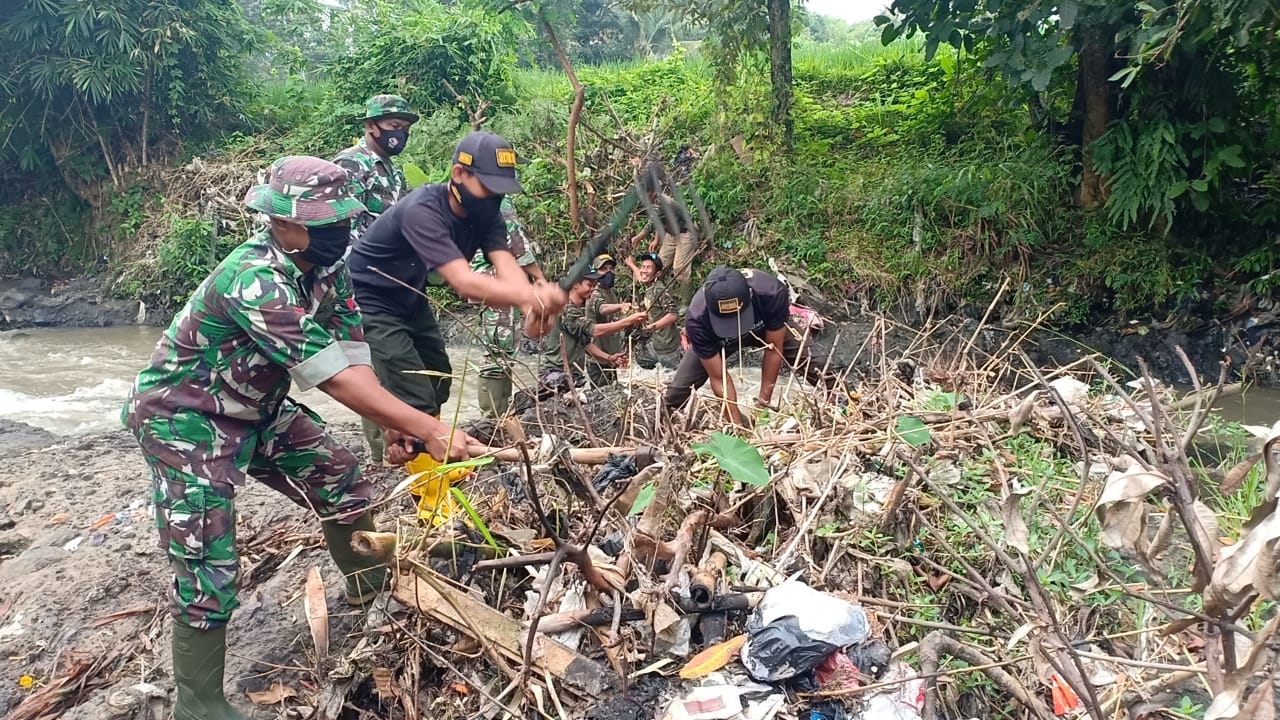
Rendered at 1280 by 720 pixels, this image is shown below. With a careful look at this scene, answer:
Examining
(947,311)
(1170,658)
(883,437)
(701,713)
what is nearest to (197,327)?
(701,713)

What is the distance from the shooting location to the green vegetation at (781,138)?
254 inches

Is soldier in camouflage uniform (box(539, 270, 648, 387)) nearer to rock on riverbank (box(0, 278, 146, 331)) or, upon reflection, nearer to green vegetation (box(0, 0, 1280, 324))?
green vegetation (box(0, 0, 1280, 324))

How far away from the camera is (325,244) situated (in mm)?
2445

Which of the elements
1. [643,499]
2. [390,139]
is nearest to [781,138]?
[390,139]

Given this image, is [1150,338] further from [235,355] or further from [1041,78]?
[235,355]

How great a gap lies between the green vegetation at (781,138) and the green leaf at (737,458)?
390 centimetres

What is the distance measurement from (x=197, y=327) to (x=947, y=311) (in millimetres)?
6728

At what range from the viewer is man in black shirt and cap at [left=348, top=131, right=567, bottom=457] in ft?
11.4

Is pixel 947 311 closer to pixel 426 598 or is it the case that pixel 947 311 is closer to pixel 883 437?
pixel 883 437

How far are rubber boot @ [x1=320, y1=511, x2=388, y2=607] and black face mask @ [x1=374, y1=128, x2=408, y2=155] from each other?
2.43 m

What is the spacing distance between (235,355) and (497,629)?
114cm

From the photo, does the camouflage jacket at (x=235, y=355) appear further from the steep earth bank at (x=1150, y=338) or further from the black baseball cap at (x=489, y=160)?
the steep earth bank at (x=1150, y=338)

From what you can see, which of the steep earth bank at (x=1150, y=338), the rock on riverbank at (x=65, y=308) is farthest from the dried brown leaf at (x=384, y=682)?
the rock on riverbank at (x=65, y=308)

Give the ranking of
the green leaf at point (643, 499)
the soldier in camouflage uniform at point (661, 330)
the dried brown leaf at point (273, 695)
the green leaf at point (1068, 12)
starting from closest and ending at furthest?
the green leaf at point (643, 499) < the dried brown leaf at point (273, 695) < the green leaf at point (1068, 12) < the soldier in camouflage uniform at point (661, 330)
